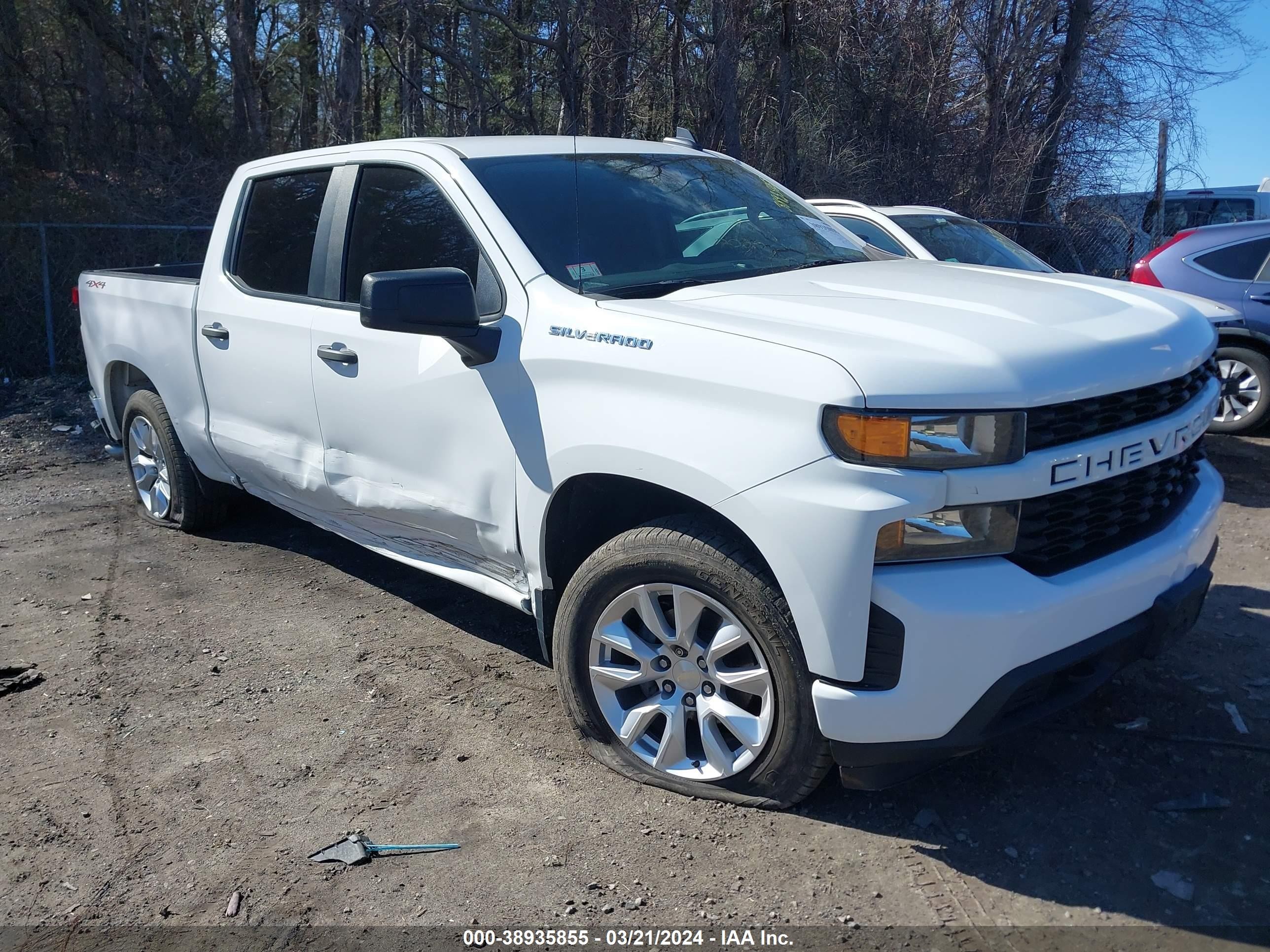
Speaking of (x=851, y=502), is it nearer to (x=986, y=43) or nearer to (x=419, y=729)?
(x=419, y=729)

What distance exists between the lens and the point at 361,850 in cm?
301

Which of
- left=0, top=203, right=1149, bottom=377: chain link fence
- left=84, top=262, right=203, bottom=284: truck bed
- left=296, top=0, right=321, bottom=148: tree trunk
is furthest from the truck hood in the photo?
left=296, top=0, right=321, bottom=148: tree trunk

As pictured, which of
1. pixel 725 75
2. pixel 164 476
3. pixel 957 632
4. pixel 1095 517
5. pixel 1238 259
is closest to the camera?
pixel 957 632

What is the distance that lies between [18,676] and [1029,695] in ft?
12.4

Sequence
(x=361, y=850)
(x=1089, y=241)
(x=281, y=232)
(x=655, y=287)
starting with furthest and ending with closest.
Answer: (x=1089, y=241) → (x=281, y=232) → (x=655, y=287) → (x=361, y=850)

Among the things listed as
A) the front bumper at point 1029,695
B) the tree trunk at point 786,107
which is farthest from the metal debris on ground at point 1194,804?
the tree trunk at point 786,107

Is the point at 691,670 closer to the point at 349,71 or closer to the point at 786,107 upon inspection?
the point at 349,71

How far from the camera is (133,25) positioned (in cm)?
1495

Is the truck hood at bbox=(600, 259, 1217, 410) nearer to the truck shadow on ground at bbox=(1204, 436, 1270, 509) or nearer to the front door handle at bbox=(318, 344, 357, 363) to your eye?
the front door handle at bbox=(318, 344, 357, 363)

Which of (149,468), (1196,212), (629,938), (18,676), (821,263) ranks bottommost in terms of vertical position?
(18,676)

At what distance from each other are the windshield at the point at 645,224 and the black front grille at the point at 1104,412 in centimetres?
127

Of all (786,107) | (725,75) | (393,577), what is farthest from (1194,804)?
(786,107)

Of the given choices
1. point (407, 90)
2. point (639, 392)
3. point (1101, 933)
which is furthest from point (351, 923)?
point (407, 90)

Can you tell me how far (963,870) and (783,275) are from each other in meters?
1.93
